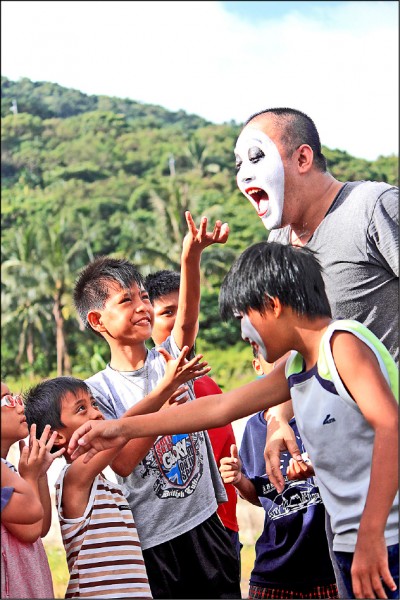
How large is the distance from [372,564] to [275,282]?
922 millimetres

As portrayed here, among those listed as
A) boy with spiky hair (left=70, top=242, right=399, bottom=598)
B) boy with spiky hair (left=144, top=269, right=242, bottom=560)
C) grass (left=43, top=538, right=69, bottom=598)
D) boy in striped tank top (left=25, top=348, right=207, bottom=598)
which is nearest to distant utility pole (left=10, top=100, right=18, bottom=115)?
grass (left=43, top=538, right=69, bottom=598)

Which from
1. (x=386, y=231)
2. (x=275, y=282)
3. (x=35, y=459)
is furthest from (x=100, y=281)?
(x=275, y=282)

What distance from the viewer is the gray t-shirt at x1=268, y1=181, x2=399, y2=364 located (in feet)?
12.1

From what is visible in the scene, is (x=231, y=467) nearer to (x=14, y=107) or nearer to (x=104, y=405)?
(x=104, y=405)

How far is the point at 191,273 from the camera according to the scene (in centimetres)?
434

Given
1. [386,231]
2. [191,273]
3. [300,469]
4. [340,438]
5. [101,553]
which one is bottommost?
[101,553]

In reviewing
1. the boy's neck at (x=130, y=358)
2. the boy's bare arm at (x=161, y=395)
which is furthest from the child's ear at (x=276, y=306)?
the boy's neck at (x=130, y=358)

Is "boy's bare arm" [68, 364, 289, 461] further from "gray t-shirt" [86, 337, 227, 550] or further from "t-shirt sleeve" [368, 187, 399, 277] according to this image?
"gray t-shirt" [86, 337, 227, 550]

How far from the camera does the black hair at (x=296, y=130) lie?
164 inches

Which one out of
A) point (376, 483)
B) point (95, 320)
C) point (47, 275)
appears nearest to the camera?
point (376, 483)

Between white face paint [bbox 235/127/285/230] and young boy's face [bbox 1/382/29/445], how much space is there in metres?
1.26

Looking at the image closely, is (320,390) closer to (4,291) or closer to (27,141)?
(4,291)

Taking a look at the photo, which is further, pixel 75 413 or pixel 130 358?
pixel 130 358

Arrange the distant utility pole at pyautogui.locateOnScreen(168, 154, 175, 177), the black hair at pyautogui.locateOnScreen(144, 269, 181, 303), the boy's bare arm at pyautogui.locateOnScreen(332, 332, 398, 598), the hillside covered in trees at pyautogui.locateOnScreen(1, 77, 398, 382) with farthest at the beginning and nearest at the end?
the distant utility pole at pyautogui.locateOnScreen(168, 154, 175, 177) → the hillside covered in trees at pyautogui.locateOnScreen(1, 77, 398, 382) → the black hair at pyautogui.locateOnScreen(144, 269, 181, 303) → the boy's bare arm at pyautogui.locateOnScreen(332, 332, 398, 598)
